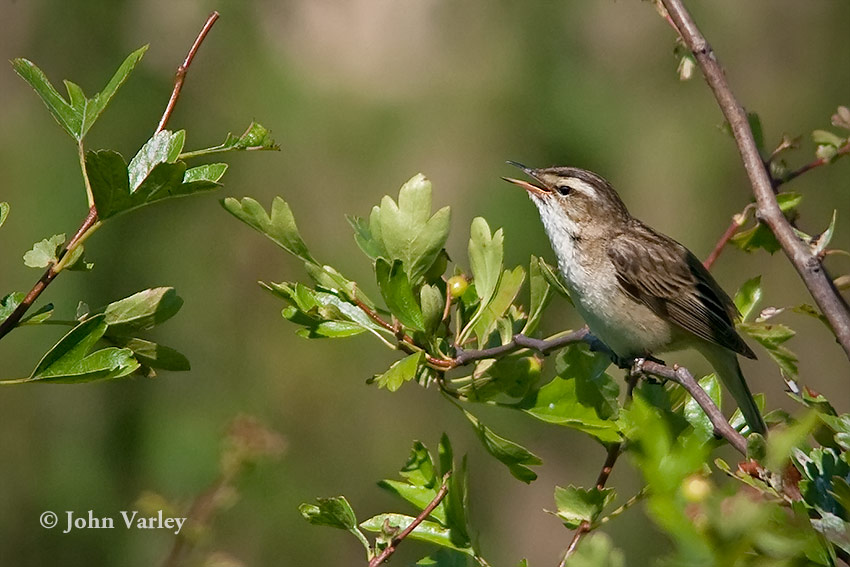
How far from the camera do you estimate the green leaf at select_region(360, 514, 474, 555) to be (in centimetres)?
164

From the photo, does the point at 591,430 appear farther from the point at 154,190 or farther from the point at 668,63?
the point at 668,63

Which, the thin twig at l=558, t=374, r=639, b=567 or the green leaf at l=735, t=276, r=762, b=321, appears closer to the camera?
the thin twig at l=558, t=374, r=639, b=567

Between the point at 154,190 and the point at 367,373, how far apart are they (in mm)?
3333

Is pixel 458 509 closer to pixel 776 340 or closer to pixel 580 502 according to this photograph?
pixel 580 502

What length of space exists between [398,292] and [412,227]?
125mm

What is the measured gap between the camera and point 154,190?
1.45 meters

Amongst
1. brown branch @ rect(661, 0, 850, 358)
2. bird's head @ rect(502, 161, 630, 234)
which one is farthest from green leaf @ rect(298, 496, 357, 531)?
bird's head @ rect(502, 161, 630, 234)

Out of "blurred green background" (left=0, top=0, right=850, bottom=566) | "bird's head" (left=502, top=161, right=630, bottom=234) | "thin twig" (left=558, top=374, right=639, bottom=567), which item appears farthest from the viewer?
"blurred green background" (left=0, top=0, right=850, bottom=566)

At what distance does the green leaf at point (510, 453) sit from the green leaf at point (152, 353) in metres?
0.51

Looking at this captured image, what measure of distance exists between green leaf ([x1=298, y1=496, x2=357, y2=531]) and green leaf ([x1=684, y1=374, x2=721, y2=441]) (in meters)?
0.56

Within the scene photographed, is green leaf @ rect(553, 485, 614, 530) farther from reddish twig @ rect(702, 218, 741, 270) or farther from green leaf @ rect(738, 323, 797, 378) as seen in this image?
reddish twig @ rect(702, 218, 741, 270)

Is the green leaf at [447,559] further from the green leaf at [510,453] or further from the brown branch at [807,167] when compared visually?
the brown branch at [807,167]

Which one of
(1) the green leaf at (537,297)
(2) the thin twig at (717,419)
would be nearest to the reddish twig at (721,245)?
(1) the green leaf at (537,297)

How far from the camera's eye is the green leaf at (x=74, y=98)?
150cm
